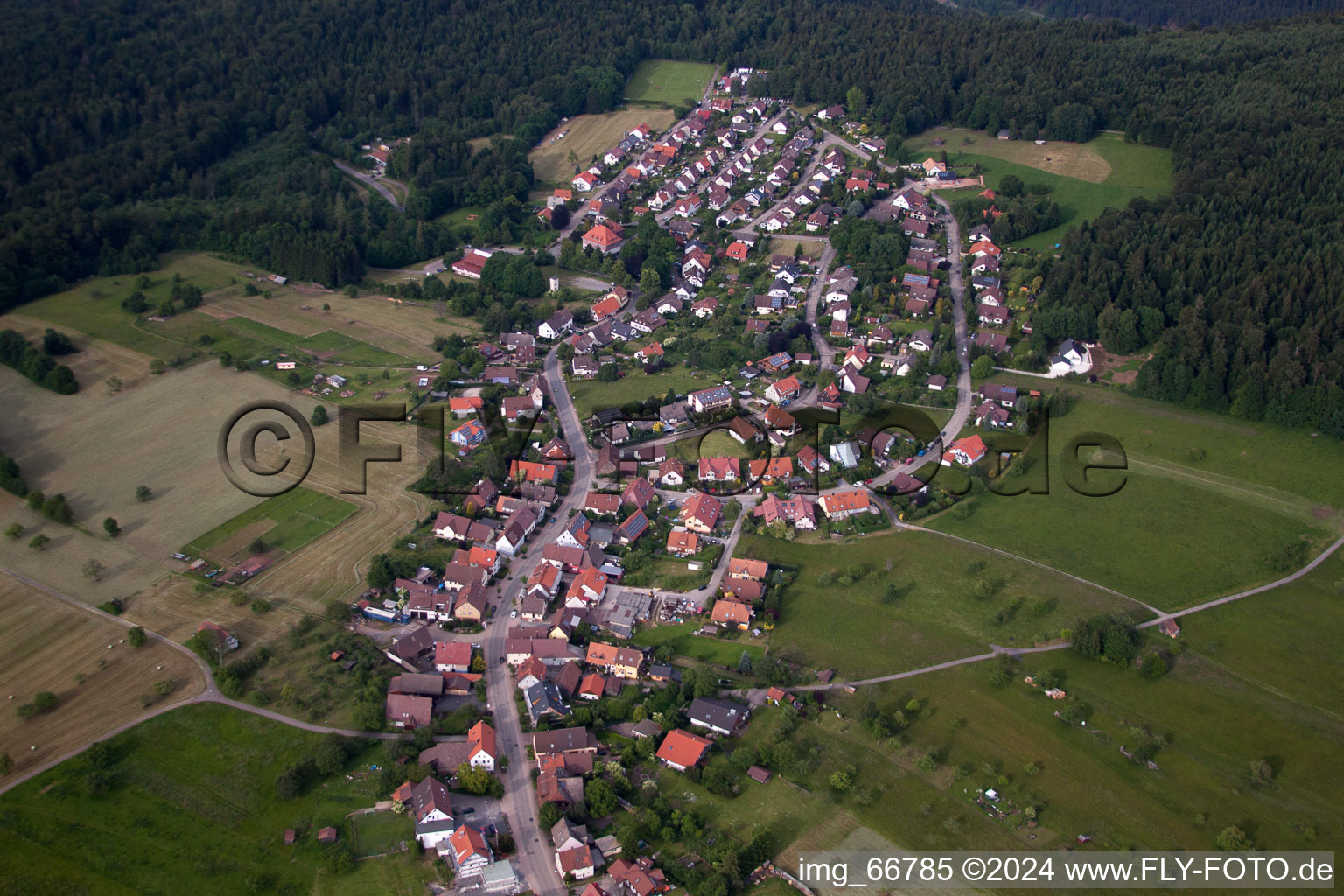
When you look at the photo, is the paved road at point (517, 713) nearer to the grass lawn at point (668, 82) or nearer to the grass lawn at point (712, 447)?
the grass lawn at point (712, 447)

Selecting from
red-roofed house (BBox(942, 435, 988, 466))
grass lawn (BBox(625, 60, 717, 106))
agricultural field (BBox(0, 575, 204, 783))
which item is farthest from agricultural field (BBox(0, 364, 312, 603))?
grass lawn (BBox(625, 60, 717, 106))

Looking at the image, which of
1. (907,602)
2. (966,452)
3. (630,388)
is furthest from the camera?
(630,388)

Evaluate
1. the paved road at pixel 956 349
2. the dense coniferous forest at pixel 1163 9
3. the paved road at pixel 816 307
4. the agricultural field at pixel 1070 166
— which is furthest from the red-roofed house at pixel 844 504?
the dense coniferous forest at pixel 1163 9

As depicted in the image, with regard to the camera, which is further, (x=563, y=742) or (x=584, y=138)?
(x=584, y=138)

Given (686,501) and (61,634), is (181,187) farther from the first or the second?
(686,501)

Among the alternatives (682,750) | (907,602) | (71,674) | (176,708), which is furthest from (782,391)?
(71,674)

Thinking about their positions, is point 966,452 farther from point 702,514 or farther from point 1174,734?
point 1174,734

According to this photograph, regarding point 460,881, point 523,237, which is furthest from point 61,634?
point 523,237

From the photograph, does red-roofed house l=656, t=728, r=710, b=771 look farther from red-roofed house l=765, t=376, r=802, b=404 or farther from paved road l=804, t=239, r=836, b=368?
paved road l=804, t=239, r=836, b=368
